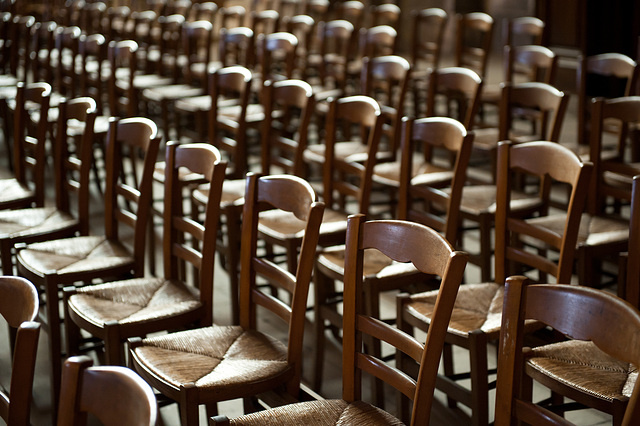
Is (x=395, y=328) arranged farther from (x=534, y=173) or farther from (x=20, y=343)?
(x=534, y=173)

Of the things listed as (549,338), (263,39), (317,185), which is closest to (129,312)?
(549,338)

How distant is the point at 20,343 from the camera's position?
1.47m

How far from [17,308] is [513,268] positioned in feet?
7.42

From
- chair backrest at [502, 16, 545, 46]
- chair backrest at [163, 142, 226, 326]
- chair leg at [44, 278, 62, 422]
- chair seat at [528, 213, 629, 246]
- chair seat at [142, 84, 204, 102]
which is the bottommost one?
chair leg at [44, 278, 62, 422]

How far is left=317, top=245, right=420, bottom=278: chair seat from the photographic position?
9.56 ft

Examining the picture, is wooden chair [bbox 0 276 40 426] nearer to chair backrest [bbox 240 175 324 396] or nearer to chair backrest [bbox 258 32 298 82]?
chair backrest [bbox 240 175 324 396]

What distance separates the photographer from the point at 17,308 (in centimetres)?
169

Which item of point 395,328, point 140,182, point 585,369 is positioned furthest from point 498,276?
point 140,182

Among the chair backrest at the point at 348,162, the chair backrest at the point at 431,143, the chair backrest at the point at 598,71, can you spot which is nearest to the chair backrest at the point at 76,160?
the chair backrest at the point at 348,162

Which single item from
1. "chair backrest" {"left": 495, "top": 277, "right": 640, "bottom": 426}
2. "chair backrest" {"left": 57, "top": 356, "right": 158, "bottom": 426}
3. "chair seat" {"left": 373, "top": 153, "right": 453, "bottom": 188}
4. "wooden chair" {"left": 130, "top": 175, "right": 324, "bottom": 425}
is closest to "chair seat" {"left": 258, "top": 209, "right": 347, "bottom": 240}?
"chair seat" {"left": 373, "top": 153, "right": 453, "bottom": 188}

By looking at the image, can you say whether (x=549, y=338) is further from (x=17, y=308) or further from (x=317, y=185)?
(x=317, y=185)

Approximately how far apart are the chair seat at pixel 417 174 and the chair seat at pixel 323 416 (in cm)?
186

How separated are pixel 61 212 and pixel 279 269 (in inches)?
64.1

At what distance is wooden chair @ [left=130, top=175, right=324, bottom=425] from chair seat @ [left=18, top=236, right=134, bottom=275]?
2.24ft
